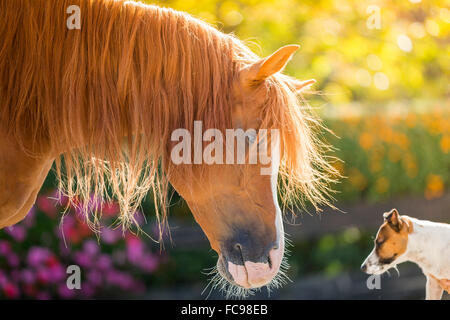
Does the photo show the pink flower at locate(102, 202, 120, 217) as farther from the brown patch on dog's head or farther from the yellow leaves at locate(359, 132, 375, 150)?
the brown patch on dog's head

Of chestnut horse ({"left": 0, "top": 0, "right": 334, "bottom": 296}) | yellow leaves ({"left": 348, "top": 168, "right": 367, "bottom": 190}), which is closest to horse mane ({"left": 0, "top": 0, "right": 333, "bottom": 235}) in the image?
chestnut horse ({"left": 0, "top": 0, "right": 334, "bottom": 296})

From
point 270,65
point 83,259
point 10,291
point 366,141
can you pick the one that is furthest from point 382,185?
point 270,65

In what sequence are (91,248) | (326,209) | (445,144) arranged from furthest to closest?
(445,144) < (326,209) < (91,248)

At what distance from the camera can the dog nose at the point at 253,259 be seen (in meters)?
1.71

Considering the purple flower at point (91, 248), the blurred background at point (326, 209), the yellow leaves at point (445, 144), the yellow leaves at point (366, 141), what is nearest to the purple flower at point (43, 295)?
the blurred background at point (326, 209)

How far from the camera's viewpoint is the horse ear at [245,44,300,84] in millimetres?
1592

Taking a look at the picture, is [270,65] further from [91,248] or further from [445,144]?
[445,144]

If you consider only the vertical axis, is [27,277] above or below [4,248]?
below

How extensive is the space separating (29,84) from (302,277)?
366cm

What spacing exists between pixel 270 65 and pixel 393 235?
2.21ft

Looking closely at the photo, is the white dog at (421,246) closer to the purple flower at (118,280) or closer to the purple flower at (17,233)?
the purple flower at (118,280)

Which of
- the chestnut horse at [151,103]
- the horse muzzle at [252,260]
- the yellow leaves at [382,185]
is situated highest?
the chestnut horse at [151,103]

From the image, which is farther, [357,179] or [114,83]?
[357,179]

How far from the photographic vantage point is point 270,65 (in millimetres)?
1623
